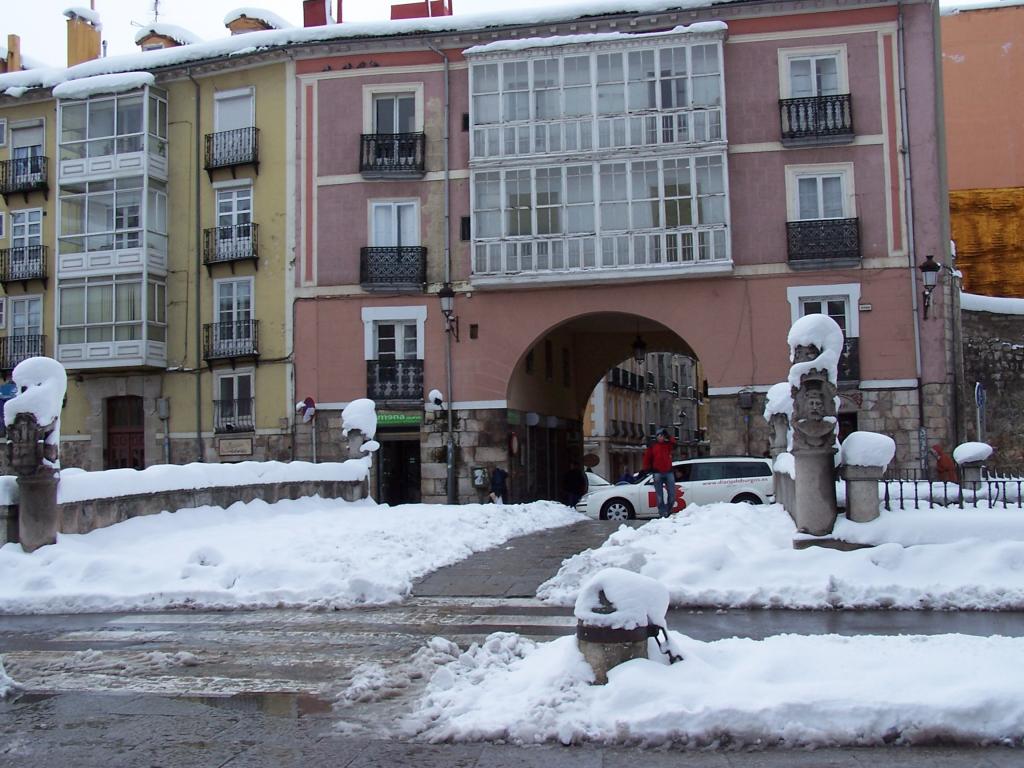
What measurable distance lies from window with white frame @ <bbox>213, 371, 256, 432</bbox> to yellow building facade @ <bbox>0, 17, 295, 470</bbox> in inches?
1.4

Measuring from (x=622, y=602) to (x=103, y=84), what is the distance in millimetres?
29023

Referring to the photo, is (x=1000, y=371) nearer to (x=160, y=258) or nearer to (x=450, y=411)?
(x=450, y=411)

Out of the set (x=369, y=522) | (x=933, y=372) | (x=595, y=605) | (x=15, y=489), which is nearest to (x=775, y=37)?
(x=933, y=372)

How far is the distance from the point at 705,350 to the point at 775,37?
8.16 m

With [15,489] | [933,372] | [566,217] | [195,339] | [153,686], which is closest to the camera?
[153,686]

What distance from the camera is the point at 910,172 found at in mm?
25422

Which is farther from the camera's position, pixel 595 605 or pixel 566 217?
pixel 566 217

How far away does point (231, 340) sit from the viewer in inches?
1141

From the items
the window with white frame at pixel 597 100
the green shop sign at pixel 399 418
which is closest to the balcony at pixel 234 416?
the green shop sign at pixel 399 418

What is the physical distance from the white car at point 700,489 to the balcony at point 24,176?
2058 centimetres

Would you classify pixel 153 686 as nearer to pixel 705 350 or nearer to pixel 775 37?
pixel 705 350

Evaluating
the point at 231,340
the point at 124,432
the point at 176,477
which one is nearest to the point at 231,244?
the point at 231,340

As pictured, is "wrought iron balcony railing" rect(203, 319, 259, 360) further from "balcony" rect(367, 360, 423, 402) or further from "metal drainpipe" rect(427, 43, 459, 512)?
"metal drainpipe" rect(427, 43, 459, 512)

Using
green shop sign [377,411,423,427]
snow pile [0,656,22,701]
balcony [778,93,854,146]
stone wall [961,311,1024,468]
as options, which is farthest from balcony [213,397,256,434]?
snow pile [0,656,22,701]
